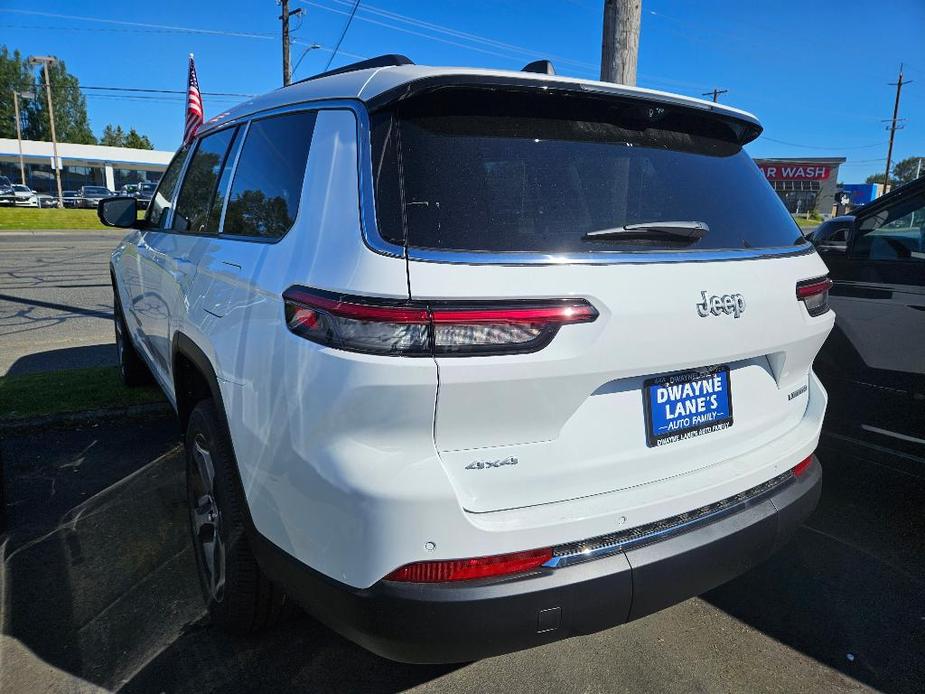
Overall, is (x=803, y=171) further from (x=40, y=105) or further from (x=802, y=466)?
(x=40, y=105)

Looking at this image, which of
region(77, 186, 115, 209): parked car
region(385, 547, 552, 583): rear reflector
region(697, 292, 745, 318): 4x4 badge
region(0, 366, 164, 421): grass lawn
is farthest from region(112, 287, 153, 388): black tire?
region(77, 186, 115, 209): parked car

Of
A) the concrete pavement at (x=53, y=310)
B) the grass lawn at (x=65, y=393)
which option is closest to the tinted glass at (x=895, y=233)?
the grass lawn at (x=65, y=393)

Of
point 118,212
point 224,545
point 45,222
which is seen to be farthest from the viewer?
point 45,222

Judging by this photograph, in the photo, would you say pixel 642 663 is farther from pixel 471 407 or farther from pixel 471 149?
pixel 471 149

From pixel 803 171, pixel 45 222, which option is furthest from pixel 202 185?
pixel 803 171

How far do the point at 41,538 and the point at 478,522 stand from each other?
2.62 metres

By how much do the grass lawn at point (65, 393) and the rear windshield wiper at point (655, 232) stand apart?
13.7 feet

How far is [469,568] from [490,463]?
0.27m

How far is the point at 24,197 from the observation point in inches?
1703

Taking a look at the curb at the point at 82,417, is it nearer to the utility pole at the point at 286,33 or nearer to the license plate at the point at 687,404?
the license plate at the point at 687,404

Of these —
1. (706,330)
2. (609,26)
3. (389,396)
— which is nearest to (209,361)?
(389,396)

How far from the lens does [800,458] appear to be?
235 cm

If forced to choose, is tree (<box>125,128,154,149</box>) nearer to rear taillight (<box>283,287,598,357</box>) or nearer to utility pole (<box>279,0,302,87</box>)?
utility pole (<box>279,0,302,87</box>)

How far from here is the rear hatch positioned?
5.42 ft
